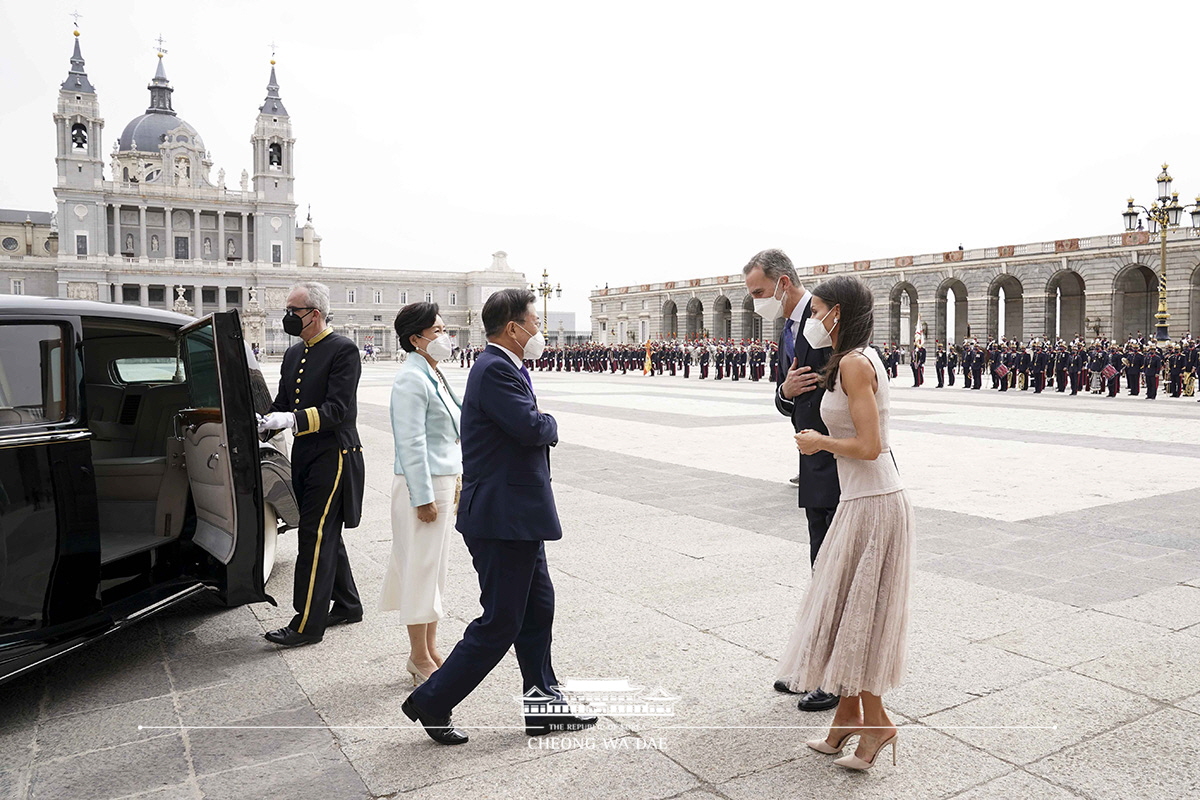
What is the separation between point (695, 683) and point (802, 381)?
1.30 metres

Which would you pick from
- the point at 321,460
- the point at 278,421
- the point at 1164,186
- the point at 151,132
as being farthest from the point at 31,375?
the point at 151,132

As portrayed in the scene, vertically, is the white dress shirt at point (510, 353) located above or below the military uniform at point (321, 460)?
above

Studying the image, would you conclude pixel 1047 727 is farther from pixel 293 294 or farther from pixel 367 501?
pixel 367 501

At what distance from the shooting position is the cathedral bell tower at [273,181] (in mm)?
86688

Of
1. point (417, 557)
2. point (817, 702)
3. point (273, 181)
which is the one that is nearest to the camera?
point (817, 702)

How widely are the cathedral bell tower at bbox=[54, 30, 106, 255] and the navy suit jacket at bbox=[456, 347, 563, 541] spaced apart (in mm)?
90896

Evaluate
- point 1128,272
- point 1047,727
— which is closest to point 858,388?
point 1047,727

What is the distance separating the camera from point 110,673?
3.67 metres

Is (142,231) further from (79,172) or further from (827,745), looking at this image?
(827,745)

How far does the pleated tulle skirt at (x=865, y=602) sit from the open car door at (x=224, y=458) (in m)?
2.52

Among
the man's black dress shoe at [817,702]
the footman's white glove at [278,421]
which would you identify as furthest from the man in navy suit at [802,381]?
A: the footman's white glove at [278,421]

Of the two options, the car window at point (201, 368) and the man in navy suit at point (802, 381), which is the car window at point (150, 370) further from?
the man in navy suit at point (802, 381)

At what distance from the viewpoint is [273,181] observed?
87125 millimetres

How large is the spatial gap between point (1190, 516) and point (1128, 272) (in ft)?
139
